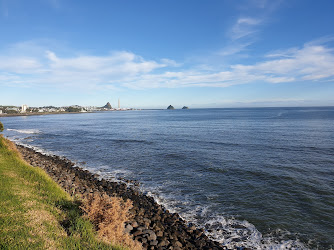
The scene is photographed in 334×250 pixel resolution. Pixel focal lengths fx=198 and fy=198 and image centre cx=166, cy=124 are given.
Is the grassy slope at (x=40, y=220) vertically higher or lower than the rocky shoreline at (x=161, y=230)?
higher

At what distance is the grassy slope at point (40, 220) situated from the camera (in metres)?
6.67

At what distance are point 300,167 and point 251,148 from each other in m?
11.2

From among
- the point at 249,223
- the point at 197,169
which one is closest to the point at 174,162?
the point at 197,169

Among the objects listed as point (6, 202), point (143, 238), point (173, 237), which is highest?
point (6, 202)

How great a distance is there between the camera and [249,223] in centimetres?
1341

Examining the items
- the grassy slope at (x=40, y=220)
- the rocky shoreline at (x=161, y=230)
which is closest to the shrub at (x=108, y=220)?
the grassy slope at (x=40, y=220)

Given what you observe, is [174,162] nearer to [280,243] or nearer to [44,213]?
[280,243]

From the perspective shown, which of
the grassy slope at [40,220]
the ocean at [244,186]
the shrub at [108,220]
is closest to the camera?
the grassy slope at [40,220]

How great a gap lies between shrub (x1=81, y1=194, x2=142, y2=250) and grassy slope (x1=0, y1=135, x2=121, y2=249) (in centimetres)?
34

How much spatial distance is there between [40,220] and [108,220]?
2725 millimetres

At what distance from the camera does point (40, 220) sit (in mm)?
8031

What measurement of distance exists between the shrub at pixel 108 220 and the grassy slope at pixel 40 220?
34cm

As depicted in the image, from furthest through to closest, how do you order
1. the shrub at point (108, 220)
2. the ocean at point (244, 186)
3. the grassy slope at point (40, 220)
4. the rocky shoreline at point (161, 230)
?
→ the ocean at point (244, 186), the rocky shoreline at point (161, 230), the shrub at point (108, 220), the grassy slope at point (40, 220)

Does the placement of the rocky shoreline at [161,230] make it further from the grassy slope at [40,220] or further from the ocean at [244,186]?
the grassy slope at [40,220]
